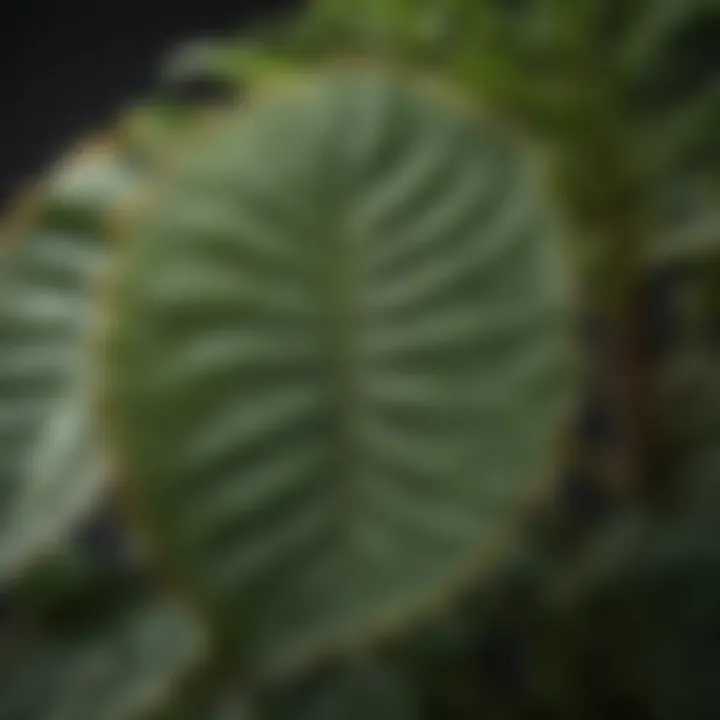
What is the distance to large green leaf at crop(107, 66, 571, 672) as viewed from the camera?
0.40 meters

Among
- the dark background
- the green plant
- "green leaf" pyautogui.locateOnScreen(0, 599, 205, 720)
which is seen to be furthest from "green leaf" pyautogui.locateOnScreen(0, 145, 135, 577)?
the dark background

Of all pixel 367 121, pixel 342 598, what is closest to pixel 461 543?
pixel 342 598

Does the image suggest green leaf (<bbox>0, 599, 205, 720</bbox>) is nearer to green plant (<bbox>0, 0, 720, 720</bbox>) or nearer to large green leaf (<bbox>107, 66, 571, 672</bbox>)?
green plant (<bbox>0, 0, 720, 720</bbox>)

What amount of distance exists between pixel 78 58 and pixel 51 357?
796mm

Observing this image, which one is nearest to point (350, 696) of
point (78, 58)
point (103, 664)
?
point (103, 664)

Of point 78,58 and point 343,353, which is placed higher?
point 78,58

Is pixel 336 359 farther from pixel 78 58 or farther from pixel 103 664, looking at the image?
pixel 78 58

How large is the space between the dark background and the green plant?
2.00 feet

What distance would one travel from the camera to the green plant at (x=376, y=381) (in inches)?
16.3

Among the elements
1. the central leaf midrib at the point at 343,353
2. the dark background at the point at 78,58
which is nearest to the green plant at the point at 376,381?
the central leaf midrib at the point at 343,353

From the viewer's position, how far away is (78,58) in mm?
1315

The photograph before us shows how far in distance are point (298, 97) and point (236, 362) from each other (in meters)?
0.09

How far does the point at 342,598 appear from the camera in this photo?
0.40 meters

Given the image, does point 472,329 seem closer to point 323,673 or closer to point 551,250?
point 551,250
